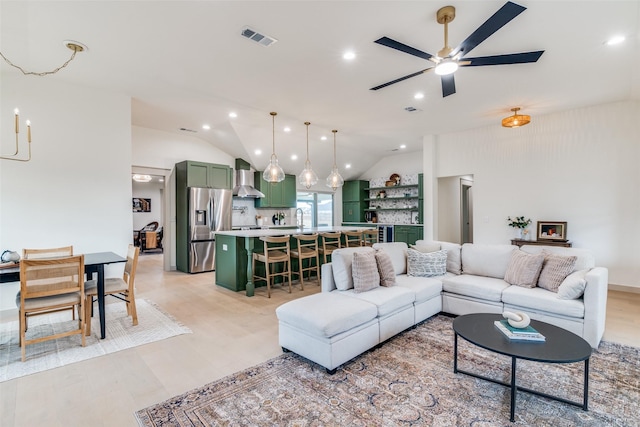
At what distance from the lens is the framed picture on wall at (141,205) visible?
416 inches

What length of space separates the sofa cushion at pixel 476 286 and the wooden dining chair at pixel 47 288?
3.95 m

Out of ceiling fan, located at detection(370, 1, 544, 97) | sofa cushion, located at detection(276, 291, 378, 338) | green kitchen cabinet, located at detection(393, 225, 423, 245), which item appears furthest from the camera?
green kitchen cabinet, located at detection(393, 225, 423, 245)

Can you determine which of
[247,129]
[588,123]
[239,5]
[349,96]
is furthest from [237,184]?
[588,123]

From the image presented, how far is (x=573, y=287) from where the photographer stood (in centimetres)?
291

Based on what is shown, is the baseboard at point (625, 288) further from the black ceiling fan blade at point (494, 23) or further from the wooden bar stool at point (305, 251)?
the black ceiling fan blade at point (494, 23)

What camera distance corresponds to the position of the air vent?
2.83m

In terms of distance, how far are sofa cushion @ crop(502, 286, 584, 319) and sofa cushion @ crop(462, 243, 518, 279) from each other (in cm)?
47

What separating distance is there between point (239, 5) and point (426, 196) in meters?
5.53

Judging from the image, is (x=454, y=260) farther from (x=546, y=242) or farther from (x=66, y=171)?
(x=66, y=171)

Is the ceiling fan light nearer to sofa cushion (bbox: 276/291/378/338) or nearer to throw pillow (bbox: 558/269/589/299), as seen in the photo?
sofa cushion (bbox: 276/291/378/338)

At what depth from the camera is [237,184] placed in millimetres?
7523

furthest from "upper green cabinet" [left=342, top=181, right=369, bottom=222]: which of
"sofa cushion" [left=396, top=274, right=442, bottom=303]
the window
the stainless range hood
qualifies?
"sofa cushion" [left=396, top=274, right=442, bottom=303]

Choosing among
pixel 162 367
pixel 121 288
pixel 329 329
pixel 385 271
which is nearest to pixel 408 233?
pixel 385 271

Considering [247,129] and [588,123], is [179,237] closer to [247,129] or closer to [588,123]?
[247,129]
